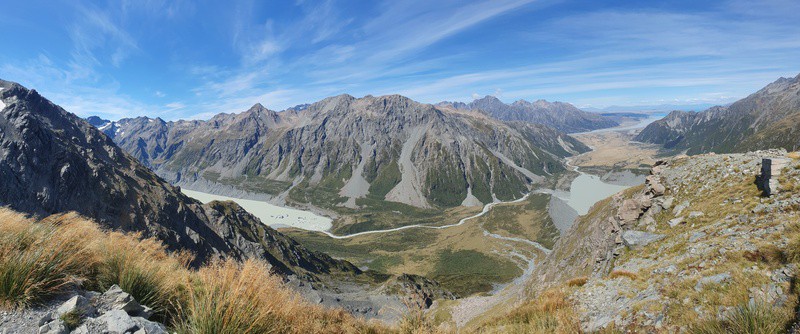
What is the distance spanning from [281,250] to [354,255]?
71816 millimetres

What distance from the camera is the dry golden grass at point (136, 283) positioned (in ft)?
17.6

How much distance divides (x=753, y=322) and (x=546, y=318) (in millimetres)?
5058

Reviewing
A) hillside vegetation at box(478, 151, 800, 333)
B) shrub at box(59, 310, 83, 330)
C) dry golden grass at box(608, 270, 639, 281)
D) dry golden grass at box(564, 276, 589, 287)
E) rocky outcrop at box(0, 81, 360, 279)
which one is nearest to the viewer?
shrub at box(59, 310, 83, 330)

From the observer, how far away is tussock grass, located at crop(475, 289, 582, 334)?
30.3ft

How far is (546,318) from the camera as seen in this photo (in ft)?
34.5

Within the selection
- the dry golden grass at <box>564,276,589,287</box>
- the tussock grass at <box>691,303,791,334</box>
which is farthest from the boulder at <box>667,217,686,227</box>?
the tussock grass at <box>691,303,791,334</box>

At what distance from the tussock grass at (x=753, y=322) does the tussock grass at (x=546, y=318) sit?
2.96 meters

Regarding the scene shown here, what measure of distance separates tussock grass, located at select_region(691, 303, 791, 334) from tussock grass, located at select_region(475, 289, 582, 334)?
2959mm

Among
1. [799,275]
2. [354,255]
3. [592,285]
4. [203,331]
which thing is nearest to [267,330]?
[203,331]

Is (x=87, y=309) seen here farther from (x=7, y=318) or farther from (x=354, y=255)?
(x=354, y=255)

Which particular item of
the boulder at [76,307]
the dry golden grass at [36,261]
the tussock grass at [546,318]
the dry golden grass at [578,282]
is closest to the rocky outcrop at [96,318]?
the boulder at [76,307]

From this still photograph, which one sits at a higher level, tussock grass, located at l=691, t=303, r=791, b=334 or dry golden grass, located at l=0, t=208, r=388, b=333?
dry golden grass, located at l=0, t=208, r=388, b=333

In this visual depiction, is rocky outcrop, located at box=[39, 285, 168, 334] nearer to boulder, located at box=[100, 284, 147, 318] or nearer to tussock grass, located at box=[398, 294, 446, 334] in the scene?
boulder, located at box=[100, 284, 147, 318]

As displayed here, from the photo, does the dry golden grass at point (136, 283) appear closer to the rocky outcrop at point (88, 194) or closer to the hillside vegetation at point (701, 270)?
the hillside vegetation at point (701, 270)
